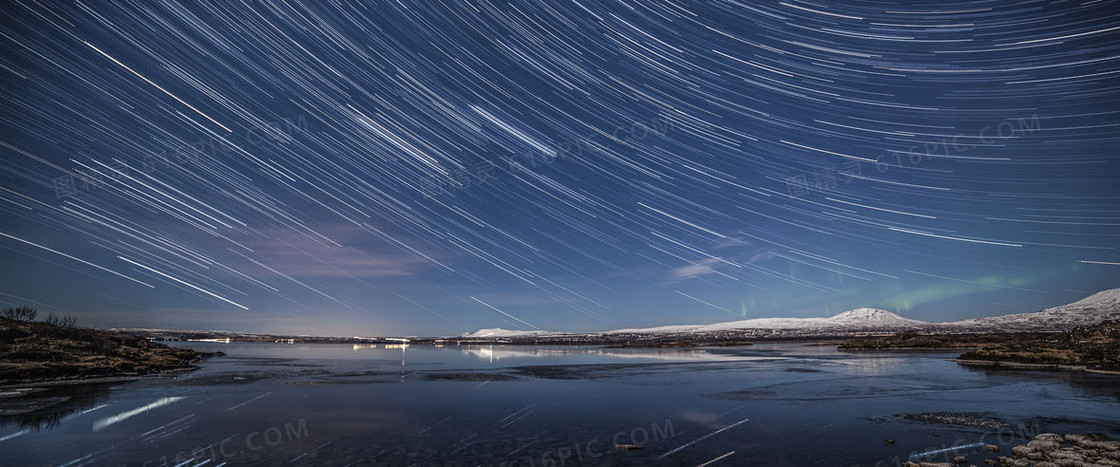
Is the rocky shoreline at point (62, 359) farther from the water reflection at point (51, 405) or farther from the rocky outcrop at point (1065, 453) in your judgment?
the rocky outcrop at point (1065, 453)

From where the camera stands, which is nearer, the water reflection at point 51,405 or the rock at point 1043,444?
the rock at point 1043,444

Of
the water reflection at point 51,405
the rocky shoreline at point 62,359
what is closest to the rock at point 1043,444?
the water reflection at point 51,405

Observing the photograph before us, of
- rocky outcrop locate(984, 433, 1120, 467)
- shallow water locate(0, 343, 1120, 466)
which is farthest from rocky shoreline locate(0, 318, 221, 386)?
rocky outcrop locate(984, 433, 1120, 467)

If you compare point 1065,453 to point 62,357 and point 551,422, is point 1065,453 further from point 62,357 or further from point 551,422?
point 62,357

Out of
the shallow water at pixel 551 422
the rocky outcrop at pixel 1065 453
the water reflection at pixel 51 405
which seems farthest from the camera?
the water reflection at pixel 51 405

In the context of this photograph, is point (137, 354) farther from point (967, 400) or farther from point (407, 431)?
point (967, 400)

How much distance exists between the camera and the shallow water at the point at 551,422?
56.4 feet

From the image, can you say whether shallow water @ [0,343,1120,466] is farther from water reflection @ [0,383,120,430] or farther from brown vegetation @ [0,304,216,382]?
brown vegetation @ [0,304,216,382]

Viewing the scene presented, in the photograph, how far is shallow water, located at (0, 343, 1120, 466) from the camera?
17.2 meters

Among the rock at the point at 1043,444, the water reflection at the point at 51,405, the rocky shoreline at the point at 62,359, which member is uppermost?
the rocky shoreline at the point at 62,359

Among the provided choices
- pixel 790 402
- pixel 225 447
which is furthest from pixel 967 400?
pixel 225 447

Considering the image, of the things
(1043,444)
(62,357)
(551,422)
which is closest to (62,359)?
(62,357)

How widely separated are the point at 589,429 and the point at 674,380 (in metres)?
22.2

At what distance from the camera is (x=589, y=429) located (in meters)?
21.9
